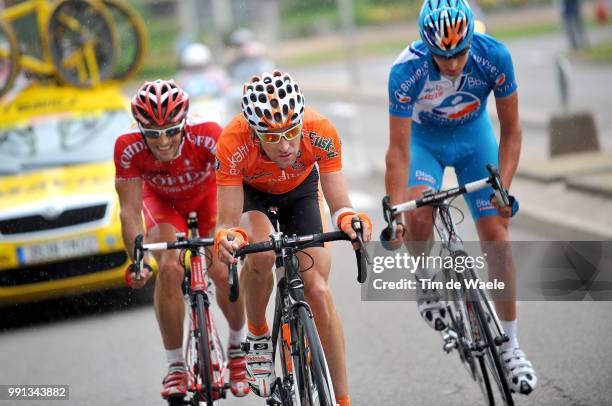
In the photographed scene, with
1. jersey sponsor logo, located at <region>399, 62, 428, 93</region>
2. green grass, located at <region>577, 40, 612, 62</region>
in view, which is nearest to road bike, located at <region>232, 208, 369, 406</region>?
jersey sponsor logo, located at <region>399, 62, 428, 93</region>

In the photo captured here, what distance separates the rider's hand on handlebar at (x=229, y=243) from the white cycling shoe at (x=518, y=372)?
5.90 ft

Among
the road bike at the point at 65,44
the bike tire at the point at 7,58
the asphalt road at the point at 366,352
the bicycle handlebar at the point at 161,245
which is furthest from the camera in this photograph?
the road bike at the point at 65,44

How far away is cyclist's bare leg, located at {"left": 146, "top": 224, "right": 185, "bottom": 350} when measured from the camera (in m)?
6.87

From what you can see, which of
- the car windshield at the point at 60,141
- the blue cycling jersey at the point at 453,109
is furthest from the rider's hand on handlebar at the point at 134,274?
the car windshield at the point at 60,141

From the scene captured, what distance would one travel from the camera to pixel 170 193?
7.12m

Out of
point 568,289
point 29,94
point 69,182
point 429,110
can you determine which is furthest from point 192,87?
point 429,110

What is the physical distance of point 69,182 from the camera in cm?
1037

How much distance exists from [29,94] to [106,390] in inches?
179

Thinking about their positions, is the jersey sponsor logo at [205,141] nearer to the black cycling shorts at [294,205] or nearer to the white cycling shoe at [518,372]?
the black cycling shorts at [294,205]

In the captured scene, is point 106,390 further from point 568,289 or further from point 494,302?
point 568,289

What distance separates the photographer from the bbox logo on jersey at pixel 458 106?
6.73m

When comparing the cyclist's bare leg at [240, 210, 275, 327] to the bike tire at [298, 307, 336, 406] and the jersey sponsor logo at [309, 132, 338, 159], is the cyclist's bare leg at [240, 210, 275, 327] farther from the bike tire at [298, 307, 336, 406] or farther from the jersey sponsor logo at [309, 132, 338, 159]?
the bike tire at [298, 307, 336, 406]

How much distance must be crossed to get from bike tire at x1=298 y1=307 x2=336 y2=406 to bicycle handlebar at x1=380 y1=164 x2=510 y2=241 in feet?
3.22

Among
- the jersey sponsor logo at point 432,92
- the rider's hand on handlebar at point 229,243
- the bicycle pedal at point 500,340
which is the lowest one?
the bicycle pedal at point 500,340
